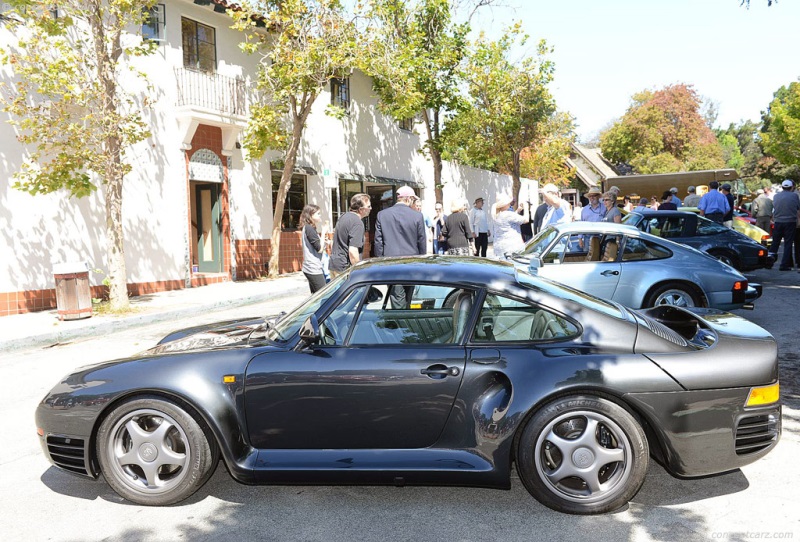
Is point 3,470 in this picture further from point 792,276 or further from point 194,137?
point 792,276

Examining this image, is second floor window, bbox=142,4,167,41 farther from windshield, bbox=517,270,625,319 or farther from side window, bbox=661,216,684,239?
windshield, bbox=517,270,625,319

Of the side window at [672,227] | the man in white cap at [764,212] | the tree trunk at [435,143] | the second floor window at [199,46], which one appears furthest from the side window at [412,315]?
the tree trunk at [435,143]

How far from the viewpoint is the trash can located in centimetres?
1080

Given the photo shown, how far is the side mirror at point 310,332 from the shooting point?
3535mm

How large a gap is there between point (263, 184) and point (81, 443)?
15466 millimetres

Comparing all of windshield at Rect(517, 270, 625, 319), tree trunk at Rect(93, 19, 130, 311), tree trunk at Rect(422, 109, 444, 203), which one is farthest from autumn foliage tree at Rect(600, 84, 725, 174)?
windshield at Rect(517, 270, 625, 319)

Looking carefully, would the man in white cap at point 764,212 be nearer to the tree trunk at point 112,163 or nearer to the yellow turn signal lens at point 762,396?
the tree trunk at point 112,163

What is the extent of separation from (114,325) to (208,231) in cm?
713

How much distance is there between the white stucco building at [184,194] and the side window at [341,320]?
34.2 feet

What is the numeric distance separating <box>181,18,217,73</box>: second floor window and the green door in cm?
306

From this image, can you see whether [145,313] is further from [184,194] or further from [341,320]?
[341,320]

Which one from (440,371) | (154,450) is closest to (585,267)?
(440,371)

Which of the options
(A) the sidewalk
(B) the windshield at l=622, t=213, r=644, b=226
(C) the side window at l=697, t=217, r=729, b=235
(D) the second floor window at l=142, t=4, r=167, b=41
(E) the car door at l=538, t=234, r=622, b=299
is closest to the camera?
(E) the car door at l=538, t=234, r=622, b=299
